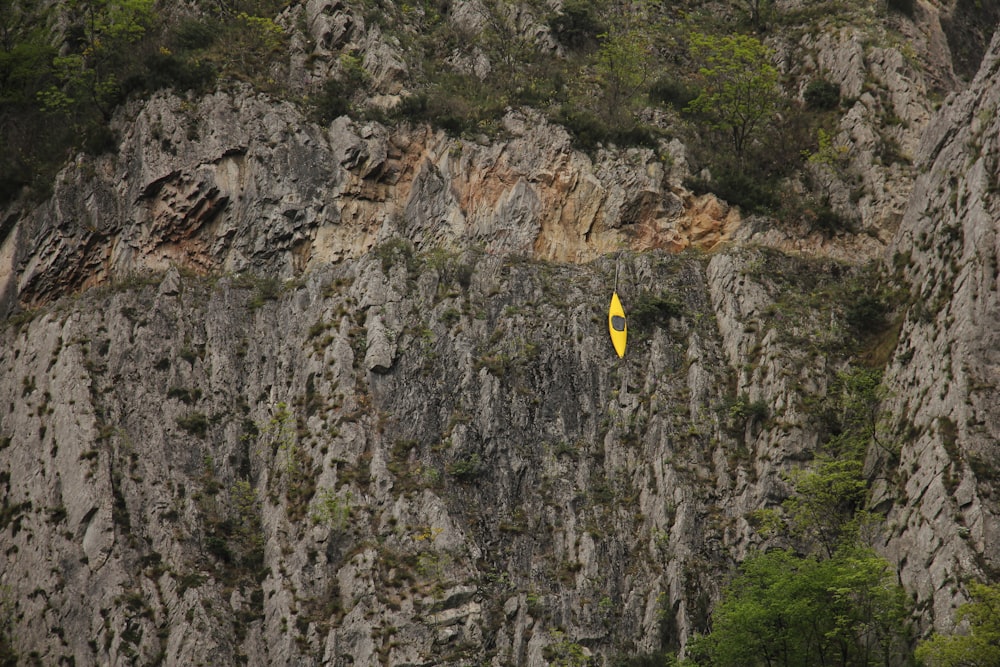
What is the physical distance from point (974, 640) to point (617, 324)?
18.6 metres

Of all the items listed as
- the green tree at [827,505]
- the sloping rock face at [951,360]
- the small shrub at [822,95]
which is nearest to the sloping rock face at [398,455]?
the green tree at [827,505]

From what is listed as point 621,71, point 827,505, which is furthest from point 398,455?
point 621,71

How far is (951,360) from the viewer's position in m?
35.4

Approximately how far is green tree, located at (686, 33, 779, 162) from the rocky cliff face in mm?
3930

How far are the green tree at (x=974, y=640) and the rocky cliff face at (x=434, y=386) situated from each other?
→ 1.32 m

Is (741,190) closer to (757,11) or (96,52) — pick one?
(757,11)

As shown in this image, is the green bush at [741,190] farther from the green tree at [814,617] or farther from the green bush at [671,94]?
the green tree at [814,617]

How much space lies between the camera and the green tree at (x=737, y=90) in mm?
51062

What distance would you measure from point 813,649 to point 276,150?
3031 cm

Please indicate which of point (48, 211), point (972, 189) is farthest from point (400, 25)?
point (972, 189)

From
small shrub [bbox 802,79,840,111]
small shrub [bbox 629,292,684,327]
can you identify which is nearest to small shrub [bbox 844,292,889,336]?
small shrub [bbox 629,292,684,327]

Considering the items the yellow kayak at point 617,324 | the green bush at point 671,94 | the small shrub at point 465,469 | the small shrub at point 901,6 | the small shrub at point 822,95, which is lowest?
the small shrub at point 465,469

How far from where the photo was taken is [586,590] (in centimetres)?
3728

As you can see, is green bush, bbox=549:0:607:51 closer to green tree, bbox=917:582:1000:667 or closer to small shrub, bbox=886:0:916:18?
small shrub, bbox=886:0:916:18
